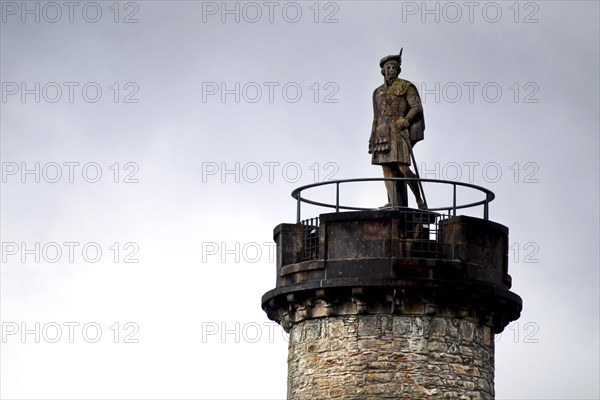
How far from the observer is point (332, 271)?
36.7 metres

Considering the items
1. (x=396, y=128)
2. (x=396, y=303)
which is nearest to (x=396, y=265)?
(x=396, y=303)

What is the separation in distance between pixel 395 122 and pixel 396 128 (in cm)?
11

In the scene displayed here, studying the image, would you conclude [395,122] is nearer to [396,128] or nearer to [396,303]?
[396,128]

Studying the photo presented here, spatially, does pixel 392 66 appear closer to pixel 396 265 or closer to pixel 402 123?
pixel 402 123

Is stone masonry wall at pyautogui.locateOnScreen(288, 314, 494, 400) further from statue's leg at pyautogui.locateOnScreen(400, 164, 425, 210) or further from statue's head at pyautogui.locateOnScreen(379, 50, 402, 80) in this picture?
statue's head at pyautogui.locateOnScreen(379, 50, 402, 80)

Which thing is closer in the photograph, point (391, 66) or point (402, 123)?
point (402, 123)

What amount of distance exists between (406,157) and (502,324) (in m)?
3.51

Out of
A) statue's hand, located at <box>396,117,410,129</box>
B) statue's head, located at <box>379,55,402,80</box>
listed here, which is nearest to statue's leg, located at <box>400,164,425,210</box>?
statue's hand, located at <box>396,117,410,129</box>

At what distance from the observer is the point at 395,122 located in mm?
38125

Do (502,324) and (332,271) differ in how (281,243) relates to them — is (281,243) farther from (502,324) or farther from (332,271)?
(502,324)

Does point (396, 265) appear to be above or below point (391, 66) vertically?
below

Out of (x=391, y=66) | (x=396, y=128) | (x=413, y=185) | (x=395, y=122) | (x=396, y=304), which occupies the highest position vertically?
(x=391, y=66)

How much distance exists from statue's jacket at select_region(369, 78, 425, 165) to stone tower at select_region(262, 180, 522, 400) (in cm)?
131

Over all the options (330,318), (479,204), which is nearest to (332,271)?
(330,318)
